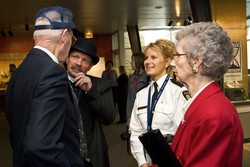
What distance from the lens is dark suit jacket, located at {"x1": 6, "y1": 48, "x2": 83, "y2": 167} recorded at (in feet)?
4.28

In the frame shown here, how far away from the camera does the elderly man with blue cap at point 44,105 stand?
1.31 metres

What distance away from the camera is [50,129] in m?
1.32

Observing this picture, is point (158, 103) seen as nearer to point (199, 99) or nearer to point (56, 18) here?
point (199, 99)

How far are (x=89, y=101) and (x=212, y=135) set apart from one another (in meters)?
1.06

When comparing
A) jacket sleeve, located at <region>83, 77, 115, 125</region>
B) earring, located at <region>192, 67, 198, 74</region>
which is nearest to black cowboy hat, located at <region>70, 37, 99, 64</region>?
jacket sleeve, located at <region>83, 77, 115, 125</region>

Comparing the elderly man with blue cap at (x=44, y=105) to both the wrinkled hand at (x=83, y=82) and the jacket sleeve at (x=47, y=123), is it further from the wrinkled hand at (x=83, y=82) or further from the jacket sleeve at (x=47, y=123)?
the wrinkled hand at (x=83, y=82)

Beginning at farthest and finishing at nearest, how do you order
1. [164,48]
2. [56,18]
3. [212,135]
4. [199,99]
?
[164,48] < [56,18] < [199,99] < [212,135]

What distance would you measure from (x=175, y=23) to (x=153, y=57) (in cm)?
981

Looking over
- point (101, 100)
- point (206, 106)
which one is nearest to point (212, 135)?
point (206, 106)

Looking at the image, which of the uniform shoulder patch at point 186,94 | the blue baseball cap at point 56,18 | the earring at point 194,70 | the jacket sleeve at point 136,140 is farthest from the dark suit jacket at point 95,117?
the earring at point 194,70

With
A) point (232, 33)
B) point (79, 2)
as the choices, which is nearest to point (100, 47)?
point (79, 2)

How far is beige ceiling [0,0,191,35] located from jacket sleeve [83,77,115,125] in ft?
18.3

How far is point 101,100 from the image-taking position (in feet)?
7.11

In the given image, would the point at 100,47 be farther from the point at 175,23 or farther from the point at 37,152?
the point at 37,152
